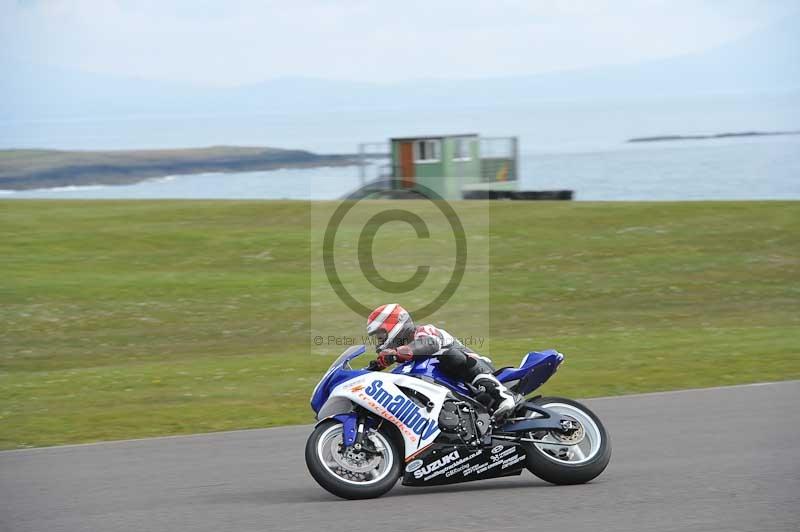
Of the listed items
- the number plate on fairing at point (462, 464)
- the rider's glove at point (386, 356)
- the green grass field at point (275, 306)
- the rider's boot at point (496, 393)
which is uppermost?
the rider's glove at point (386, 356)

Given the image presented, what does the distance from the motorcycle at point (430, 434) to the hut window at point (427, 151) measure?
4086 cm

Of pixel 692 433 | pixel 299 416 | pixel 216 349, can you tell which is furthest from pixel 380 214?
pixel 692 433

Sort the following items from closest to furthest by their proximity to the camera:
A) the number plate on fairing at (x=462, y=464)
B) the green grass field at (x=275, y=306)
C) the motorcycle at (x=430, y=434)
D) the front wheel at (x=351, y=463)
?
the front wheel at (x=351, y=463) < the motorcycle at (x=430, y=434) < the number plate on fairing at (x=462, y=464) < the green grass field at (x=275, y=306)

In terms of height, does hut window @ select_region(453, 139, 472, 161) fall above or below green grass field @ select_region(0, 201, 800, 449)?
above

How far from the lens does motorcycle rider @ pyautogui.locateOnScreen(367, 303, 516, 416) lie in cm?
842

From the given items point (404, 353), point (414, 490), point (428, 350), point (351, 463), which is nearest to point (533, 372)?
point (428, 350)

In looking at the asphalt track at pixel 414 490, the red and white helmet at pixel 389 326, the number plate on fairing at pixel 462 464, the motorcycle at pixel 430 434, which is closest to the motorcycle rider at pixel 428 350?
the red and white helmet at pixel 389 326

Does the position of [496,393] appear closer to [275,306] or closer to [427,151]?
[275,306]

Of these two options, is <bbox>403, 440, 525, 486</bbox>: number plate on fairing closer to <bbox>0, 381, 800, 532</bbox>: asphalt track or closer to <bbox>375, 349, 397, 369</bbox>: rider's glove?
<bbox>0, 381, 800, 532</bbox>: asphalt track

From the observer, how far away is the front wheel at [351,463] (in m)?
8.02

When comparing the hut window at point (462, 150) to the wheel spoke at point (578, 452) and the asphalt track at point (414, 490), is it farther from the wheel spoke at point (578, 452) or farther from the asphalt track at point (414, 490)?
the wheel spoke at point (578, 452)

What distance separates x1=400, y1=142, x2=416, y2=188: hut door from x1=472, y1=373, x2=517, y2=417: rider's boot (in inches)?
1618

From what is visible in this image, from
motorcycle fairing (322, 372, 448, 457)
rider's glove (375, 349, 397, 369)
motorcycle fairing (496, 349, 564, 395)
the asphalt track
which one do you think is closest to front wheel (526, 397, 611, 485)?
the asphalt track

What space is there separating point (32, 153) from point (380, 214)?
9072 centimetres
